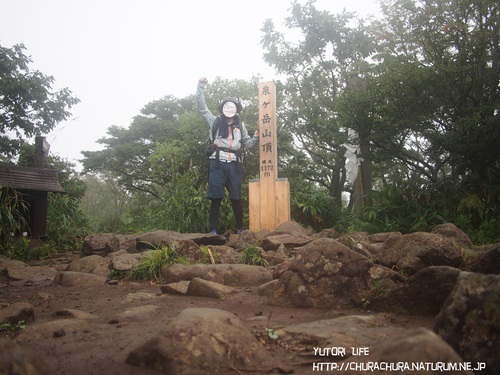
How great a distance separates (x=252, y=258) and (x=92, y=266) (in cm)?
219

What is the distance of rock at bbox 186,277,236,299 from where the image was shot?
11.8 feet

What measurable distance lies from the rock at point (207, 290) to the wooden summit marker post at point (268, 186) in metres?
4.31

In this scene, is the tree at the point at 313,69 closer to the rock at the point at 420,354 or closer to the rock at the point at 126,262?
the rock at the point at 126,262

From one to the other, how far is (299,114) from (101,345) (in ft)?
33.0

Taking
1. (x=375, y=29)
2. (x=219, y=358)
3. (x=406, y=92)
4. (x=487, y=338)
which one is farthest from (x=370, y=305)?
(x=375, y=29)

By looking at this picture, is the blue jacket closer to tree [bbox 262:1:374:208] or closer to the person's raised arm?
the person's raised arm

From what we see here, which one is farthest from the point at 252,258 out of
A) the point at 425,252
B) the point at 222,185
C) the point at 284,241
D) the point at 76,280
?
the point at 222,185

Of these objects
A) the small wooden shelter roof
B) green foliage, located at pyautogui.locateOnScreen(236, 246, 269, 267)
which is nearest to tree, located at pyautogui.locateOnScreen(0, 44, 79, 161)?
the small wooden shelter roof

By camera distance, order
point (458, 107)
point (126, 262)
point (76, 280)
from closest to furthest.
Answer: point (76, 280) → point (126, 262) → point (458, 107)

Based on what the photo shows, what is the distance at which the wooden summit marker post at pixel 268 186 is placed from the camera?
26.3ft

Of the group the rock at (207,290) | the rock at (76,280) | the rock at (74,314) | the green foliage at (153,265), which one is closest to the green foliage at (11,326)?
the rock at (74,314)

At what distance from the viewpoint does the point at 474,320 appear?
5.78ft

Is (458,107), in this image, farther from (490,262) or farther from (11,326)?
(11,326)

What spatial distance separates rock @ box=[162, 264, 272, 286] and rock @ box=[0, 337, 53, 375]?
286 cm
